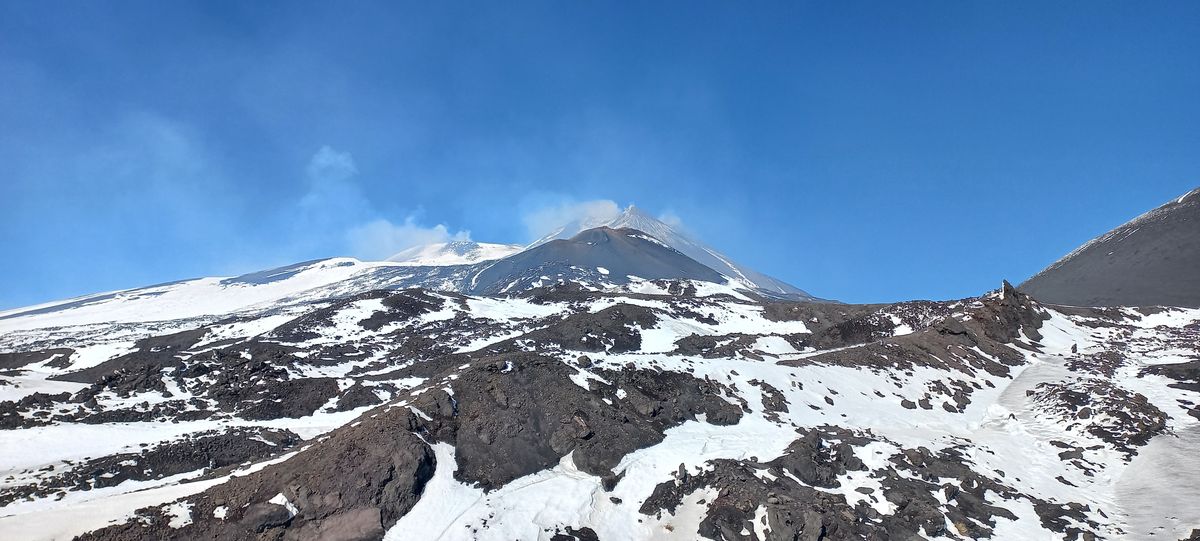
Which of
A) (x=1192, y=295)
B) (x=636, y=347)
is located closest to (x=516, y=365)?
(x=636, y=347)

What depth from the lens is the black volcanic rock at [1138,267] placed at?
7594 centimetres

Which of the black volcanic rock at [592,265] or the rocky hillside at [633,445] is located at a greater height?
the black volcanic rock at [592,265]

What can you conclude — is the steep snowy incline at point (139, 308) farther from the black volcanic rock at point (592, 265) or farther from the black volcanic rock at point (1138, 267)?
the black volcanic rock at point (1138, 267)

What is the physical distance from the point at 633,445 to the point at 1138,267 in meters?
100

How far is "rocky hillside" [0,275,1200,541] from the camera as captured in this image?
1636 cm

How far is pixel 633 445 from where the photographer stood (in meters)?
21.9

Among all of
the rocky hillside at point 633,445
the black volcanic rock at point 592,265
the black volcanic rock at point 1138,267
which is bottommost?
the rocky hillside at point 633,445

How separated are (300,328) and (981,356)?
63923 mm

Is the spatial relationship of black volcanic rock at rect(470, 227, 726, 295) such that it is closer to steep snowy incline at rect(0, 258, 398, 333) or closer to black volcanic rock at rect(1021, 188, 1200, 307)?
steep snowy incline at rect(0, 258, 398, 333)

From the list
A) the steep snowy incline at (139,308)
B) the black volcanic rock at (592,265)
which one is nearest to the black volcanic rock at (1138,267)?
the black volcanic rock at (592,265)

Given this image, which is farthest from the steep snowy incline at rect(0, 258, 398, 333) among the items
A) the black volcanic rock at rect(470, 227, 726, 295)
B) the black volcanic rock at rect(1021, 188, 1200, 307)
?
the black volcanic rock at rect(1021, 188, 1200, 307)

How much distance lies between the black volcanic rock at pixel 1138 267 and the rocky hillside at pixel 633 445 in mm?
34571

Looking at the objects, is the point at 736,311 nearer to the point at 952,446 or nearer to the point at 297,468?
the point at 952,446

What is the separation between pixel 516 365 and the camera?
82.5 ft
